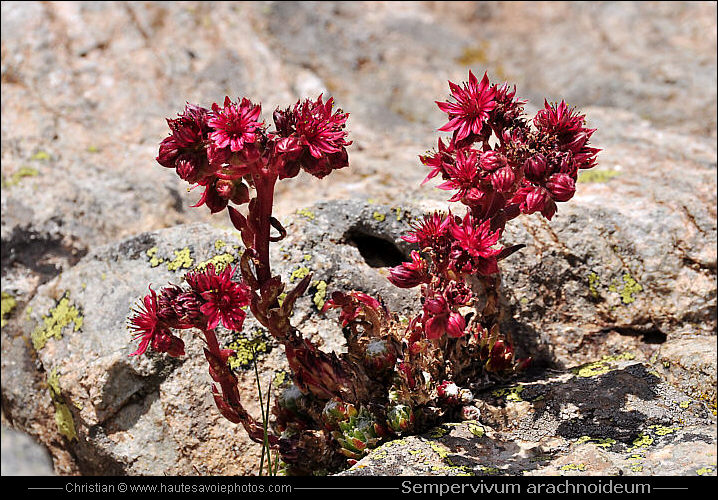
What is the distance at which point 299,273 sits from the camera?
14.6ft

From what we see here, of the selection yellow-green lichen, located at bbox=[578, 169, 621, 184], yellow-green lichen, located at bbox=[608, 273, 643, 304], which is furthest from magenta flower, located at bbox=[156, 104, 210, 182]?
yellow-green lichen, located at bbox=[578, 169, 621, 184]

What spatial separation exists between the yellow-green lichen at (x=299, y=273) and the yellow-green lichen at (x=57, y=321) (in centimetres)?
146

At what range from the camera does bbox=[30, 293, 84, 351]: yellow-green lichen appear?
4582mm

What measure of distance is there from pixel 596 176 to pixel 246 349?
3.29 metres

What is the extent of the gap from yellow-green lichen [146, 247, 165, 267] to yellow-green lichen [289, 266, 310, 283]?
934 millimetres

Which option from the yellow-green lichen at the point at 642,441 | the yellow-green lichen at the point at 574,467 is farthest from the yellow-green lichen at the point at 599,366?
the yellow-green lichen at the point at 574,467

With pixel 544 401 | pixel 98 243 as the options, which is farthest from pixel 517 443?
pixel 98 243

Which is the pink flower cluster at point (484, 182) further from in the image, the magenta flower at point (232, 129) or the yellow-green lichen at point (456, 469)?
the magenta flower at point (232, 129)

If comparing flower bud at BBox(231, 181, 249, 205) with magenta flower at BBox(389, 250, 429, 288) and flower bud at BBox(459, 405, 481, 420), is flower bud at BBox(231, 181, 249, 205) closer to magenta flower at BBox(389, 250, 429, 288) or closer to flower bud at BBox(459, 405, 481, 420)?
magenta flower at BBox(389, 250, 429, 288)

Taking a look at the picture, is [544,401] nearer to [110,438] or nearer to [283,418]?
[283,418]

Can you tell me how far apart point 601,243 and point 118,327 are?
3387 mm

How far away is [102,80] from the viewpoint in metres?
6.49

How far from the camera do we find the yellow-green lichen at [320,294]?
173 inches

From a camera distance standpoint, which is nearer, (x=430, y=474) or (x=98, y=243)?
(x=430, y=474)
